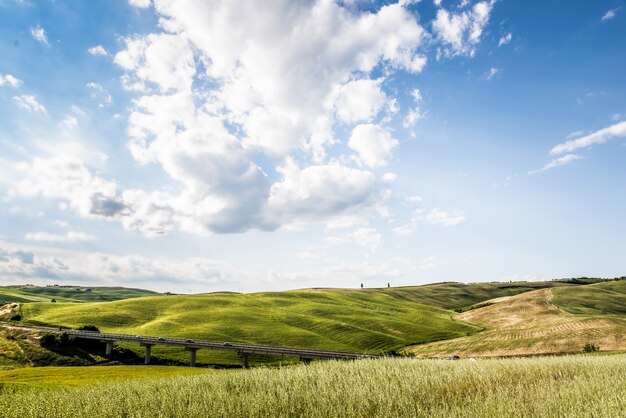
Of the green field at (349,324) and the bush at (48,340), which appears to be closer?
the bush at (48,340)

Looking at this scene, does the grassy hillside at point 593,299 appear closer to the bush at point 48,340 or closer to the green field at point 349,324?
the green field at point 349,324

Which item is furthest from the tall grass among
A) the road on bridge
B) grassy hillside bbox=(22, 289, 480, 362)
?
grassy hillside bbox=(22, 289, 480, 362)

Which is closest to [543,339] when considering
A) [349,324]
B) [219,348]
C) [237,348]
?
[349,324]

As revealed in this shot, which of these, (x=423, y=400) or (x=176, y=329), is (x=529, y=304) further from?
(x=423, y=400)

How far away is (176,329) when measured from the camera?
107 m

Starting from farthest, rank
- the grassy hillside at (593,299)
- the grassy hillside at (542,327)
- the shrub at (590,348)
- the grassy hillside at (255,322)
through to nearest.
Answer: the grassy hillside at (593,299)
the grassy hillside at (255,322)
the grassy hillside at (542,327)
the shrub at (590,348)

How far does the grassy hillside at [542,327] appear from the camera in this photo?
77.8 metres

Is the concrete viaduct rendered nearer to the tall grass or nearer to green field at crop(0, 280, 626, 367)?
green field at crop(0, 280, 626, 367)

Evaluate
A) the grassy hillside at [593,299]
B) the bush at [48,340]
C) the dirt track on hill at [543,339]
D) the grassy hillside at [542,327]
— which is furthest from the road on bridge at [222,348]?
the grassy hillside at [593,299]

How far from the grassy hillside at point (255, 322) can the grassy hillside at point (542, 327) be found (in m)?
14.4

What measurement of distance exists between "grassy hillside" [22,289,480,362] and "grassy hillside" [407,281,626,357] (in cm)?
1436

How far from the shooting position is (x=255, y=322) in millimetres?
116625

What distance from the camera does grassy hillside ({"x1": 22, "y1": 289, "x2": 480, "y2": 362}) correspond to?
103m

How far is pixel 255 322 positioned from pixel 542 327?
74.3 m
